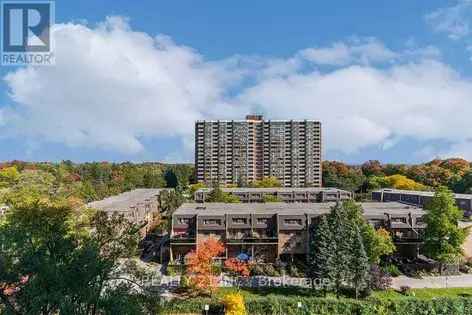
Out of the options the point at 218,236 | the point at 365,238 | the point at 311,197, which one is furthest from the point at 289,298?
the point at 311,197

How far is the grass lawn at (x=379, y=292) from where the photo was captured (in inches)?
1070

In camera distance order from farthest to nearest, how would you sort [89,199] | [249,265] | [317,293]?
1. [89,199]
2. [249,265]
3. [317,293]

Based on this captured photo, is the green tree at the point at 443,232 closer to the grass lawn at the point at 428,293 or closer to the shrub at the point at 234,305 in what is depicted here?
the grass lawn at the point at 428,293

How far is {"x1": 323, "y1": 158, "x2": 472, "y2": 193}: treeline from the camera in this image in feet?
230

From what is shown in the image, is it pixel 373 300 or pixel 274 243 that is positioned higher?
pixel 274 243

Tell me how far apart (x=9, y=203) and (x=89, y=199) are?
33575 mm

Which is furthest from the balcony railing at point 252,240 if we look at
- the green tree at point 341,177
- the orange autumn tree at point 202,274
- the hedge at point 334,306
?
the green tree at point 341,177

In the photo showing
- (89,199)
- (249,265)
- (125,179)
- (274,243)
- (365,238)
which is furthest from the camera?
(125,179)

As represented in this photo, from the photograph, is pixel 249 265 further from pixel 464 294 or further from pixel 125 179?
pixel 125 179

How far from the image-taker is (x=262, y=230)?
36406 mm

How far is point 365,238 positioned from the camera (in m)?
30.2

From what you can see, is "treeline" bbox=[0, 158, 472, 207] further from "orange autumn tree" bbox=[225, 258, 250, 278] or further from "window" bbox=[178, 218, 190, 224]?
"orange autumn tree" bbox=[225, 258, 250, 278]

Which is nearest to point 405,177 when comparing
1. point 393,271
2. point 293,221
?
point 393,271

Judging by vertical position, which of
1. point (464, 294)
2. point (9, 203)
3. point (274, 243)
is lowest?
point (464, 294)
